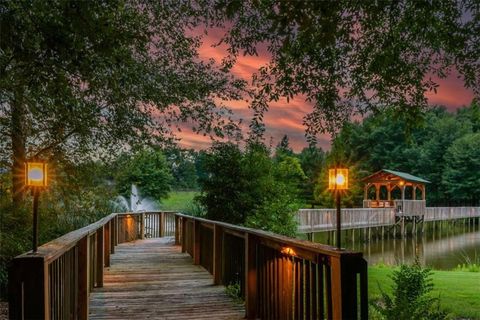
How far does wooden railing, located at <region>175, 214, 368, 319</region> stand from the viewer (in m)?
2.83

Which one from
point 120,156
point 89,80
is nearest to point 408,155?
point 120,156

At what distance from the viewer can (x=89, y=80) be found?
522 centimetres

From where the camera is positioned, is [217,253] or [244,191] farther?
[244,191]

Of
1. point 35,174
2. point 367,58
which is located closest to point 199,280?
point 367,58

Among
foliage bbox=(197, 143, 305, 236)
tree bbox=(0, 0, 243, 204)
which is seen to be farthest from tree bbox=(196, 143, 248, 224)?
tree bbox=(0, 0, 243, 204)

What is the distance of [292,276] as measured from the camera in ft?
12.1

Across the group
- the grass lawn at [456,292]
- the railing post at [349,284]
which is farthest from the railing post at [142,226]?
the railing post at [349,284]

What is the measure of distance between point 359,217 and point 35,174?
24126mm

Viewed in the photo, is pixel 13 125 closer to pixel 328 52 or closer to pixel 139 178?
pixel 328 52

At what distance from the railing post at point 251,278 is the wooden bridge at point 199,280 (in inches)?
0.4

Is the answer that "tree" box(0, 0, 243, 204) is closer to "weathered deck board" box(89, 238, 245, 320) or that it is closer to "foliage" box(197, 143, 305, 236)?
"weathered deck board" box(89, 238, 245, 320)

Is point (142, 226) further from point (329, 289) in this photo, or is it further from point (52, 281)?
point (329, 289)

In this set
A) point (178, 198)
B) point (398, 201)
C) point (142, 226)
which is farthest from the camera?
point (178, 198)

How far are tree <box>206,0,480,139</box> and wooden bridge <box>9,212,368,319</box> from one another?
1.96 m
